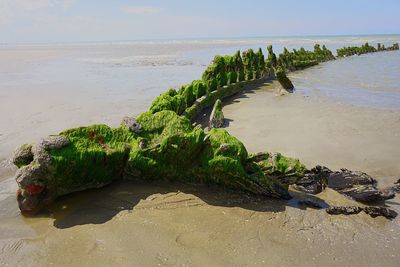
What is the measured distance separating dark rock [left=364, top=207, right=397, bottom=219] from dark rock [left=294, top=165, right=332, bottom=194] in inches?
32.9

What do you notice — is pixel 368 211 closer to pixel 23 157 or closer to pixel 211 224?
pixel 211 224

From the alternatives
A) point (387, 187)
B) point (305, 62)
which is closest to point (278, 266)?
point (387, 187)

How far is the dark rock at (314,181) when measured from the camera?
546 centimetres

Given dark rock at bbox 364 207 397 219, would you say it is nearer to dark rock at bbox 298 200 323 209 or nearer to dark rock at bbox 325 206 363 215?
dark rock at bbox 325 206 363 215

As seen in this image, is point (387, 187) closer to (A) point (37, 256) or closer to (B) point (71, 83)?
(A) point (37, 256)

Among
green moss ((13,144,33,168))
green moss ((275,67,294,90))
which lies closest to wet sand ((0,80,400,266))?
green moss ((13,144,33,168))

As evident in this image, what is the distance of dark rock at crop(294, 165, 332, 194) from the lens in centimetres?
546

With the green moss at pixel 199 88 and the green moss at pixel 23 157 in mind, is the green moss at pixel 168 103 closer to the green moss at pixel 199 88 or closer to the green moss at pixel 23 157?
the green moss at pixel 199 88

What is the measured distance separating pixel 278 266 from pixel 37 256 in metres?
2.43

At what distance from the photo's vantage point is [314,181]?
217 inches

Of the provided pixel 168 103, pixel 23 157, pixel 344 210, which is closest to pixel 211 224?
pixel 344 210

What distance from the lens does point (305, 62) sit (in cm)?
2598

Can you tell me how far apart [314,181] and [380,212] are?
1031 mm

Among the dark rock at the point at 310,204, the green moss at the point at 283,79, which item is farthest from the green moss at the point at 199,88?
the dark rock at the point at 310,204
